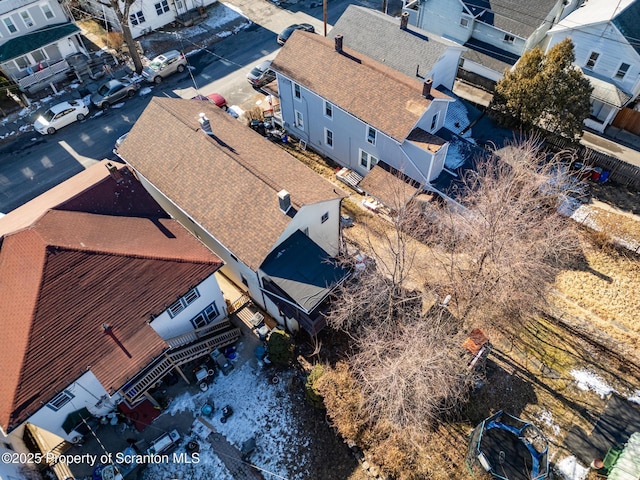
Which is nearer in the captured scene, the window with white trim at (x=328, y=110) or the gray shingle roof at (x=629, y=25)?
the window with white trim at (x=328, y=110)

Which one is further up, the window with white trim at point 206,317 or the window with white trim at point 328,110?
the window with white trim at point 328,110

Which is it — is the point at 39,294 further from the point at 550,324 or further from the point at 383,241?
the point at 550,324

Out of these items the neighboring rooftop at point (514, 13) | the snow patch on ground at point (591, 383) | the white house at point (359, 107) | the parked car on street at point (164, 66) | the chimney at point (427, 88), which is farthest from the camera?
the parked car on street at point (164, 66)

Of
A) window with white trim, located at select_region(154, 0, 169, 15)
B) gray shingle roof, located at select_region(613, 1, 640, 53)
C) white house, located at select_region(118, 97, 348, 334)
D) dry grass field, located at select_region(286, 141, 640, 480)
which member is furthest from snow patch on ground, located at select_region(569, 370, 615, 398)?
window with white trim, located at select_region(154, 0, 169, 15)

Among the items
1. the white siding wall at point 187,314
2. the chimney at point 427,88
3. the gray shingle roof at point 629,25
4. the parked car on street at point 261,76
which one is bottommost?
the white siding wall at point 187,314

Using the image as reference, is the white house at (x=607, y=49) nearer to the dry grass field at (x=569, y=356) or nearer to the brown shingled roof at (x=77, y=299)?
the dry grass field at (x=569, y=356)

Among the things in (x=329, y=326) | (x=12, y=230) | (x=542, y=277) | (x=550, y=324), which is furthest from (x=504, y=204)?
(x=12, y=230)

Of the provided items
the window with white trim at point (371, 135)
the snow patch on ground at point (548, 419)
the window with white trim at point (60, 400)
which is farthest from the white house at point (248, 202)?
the snow patch on ground at point (548, 419)

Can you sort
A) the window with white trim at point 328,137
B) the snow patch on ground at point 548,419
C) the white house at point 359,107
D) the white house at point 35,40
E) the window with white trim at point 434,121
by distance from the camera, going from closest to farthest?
the snow patch on ground at point 548,419, the white house at point 359,107, the window with white trim at point 434,121, the window with white trim at point 328,137, the white house at point 35,40
